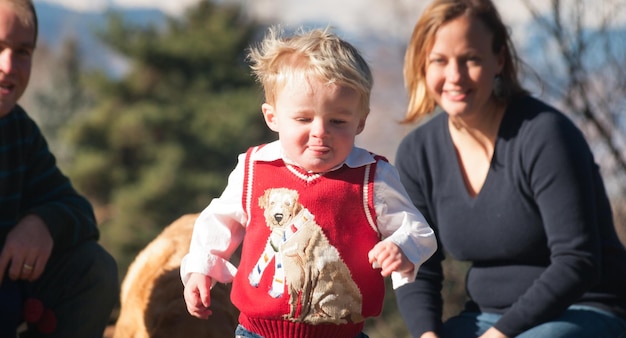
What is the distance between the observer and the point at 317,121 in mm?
2543

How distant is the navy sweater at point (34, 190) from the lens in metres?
3.49

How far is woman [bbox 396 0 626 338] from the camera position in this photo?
3223 millimetres

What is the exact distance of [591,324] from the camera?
3.29 meters

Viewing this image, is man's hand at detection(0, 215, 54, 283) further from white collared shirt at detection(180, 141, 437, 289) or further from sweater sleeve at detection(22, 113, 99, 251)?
white collared shirt at detection(180, 141, 437, 289)

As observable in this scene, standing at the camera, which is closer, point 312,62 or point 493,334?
point 312,62

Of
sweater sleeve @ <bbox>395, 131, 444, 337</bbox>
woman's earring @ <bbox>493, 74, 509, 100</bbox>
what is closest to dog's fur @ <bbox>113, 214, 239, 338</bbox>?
sweater sleeve @ <bbox>395, 131, 444, 337</bbox>

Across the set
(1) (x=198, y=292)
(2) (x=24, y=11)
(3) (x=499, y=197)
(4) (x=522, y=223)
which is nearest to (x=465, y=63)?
(3) (x=499, y=197)

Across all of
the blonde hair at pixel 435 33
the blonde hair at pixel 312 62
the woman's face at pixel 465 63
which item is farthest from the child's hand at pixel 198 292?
the blonde hair at pixel 435 33

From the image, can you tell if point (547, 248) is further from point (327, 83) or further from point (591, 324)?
point (327, 83)

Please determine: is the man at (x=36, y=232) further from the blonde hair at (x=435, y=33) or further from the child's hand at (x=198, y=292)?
the blonde hair at (x=435, y=33)

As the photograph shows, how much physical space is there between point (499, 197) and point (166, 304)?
4.60 ft

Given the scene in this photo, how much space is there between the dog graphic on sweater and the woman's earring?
4.31 ft

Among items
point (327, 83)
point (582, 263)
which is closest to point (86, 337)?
point (327, 83)

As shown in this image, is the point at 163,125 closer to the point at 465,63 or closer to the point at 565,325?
the point at 465,63
